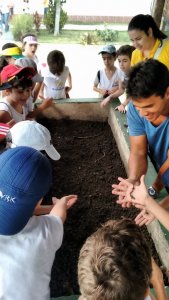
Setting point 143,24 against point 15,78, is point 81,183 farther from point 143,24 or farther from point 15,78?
point 143,24

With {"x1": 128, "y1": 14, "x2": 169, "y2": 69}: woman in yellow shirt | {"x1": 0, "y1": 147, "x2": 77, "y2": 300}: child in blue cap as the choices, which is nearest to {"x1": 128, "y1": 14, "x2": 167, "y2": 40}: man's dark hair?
→ {"x1": 128, "y1": 14, "x2": 169, "y2": 69}: woman in yellow shirt

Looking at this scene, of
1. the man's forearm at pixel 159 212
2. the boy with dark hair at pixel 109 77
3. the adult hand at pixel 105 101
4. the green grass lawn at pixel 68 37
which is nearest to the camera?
the man's forearm at pixel 159 212

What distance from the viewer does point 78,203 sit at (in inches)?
103

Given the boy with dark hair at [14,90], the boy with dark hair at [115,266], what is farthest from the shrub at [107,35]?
the boy with dark hair at [115,266]

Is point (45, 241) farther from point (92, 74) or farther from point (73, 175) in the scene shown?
point (92, 74)

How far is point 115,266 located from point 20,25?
12.4 meters

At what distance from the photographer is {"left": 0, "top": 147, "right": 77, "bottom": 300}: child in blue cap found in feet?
3.76

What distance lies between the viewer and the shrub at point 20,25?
39.0 feet

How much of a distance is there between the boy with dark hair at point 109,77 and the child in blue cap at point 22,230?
8.86 feet

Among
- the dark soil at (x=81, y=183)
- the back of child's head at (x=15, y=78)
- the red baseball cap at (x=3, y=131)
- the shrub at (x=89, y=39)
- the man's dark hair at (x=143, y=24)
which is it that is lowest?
the dark soil at (x=81, y=183)

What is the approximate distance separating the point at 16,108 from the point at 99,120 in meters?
1.54

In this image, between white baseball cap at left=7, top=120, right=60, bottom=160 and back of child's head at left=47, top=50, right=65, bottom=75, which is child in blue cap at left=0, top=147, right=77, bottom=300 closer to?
white baseball cap at left=7, top=120, right=60, bottom=160

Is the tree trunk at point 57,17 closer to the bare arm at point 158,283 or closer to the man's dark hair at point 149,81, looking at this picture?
the man's dark hair at point 149,81

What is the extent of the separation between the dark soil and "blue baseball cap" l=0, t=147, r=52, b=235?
97 cm
